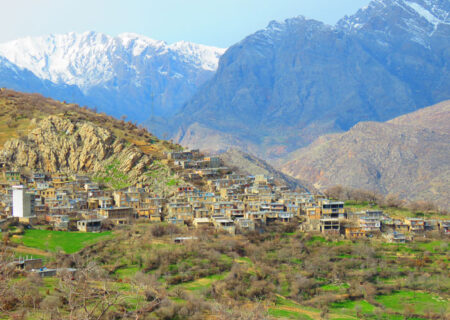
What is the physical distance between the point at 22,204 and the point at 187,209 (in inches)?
583

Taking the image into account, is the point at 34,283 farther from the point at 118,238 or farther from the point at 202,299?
the point at 118,238

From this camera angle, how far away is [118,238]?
172 feet

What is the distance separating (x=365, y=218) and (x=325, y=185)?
10250 cm

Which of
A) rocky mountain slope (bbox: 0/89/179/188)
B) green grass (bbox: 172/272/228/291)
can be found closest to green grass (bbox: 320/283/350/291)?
green grass (bbox: 172/272/228/291)

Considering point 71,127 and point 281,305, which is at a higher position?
point 71,127

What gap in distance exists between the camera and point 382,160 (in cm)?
17500

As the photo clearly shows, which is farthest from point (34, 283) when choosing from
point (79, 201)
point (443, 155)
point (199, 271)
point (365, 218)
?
point (443, 155)

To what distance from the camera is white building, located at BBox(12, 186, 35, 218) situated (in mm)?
56531

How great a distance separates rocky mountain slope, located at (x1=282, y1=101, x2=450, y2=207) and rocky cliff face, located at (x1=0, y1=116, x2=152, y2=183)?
8159 centimetres

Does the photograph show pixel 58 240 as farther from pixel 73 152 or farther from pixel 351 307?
pixel 73 152

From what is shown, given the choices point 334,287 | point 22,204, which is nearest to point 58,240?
point 22,204

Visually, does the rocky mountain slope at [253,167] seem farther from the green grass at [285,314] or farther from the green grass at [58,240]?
the green grass at [285,314]

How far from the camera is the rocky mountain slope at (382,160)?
15762cm

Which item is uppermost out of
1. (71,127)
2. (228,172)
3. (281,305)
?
(71,127)
